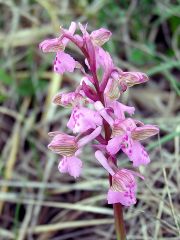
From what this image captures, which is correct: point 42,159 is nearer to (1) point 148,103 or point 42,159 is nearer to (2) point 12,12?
(1) point 148,103

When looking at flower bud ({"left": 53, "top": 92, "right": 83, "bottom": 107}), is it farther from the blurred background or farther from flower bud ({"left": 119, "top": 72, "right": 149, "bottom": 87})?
the blurred background

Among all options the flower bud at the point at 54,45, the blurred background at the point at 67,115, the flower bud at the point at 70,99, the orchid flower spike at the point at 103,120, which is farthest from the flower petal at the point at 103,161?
the blurred background at the point at 67,115

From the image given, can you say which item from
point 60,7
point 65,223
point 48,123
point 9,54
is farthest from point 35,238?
point 60,7

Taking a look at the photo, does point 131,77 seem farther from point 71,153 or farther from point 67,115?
point 67,115

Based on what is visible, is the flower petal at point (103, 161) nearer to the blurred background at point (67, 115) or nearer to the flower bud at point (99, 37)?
the flower bud at point (99, 37)

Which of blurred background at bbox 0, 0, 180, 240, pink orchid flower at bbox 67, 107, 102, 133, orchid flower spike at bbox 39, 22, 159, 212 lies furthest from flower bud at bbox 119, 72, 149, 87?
blurred background at bbox 0, 0, 180, 240

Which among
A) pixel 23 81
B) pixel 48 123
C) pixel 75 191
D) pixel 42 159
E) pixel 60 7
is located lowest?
pixel 75 191

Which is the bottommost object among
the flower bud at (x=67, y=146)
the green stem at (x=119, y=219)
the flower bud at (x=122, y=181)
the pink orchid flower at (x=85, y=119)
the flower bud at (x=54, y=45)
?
the green stem at (x=119, y=219)

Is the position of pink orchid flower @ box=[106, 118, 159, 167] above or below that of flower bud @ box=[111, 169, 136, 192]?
above
